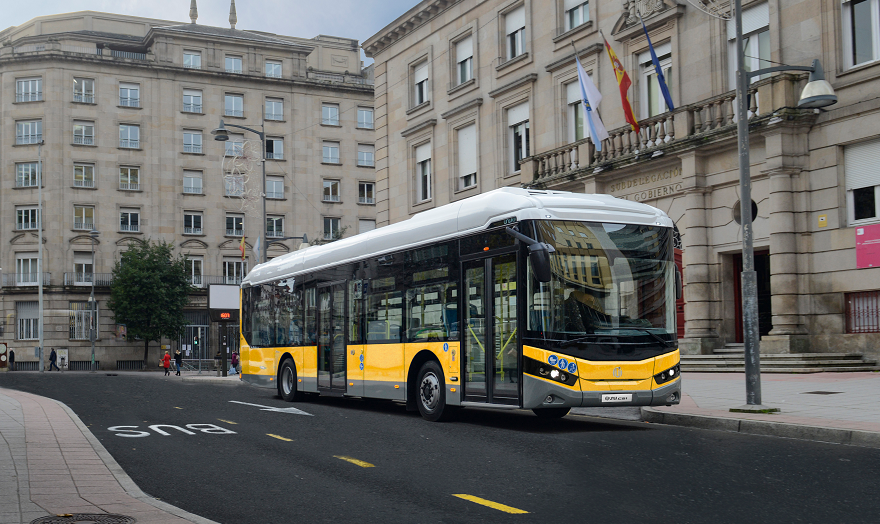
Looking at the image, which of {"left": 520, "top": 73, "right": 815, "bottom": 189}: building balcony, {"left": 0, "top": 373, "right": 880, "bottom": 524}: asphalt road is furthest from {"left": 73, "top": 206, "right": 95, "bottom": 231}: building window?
{"left": 0, "top": 373, "right": 880, "bottom": 524}: asphalt road

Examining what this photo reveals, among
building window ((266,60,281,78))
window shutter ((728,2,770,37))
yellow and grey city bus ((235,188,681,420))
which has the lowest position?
yellow and grey city bus ((235,188,681,420))

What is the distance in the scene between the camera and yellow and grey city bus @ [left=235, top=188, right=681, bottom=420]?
11.8m

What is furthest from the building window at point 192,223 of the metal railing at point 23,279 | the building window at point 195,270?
the metal railing at point 23,279

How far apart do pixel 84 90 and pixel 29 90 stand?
3560 mm

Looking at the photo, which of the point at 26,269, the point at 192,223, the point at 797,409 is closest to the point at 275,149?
the point at 192,223

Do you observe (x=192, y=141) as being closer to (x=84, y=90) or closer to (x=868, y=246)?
(x=84, y=90)

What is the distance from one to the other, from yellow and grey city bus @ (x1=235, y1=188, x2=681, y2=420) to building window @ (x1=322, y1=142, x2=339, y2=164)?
181 ft

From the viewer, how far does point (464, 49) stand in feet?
109

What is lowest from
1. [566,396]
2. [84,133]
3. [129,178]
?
[566,396]

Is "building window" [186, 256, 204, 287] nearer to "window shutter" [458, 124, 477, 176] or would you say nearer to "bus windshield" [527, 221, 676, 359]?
"window shutter" [458, 124, 477, 176]

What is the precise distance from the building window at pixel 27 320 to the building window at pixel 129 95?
1517 cm

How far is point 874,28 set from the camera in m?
19.9

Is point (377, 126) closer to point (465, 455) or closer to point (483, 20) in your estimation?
point (483, 20)

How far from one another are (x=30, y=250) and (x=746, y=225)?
188ft
